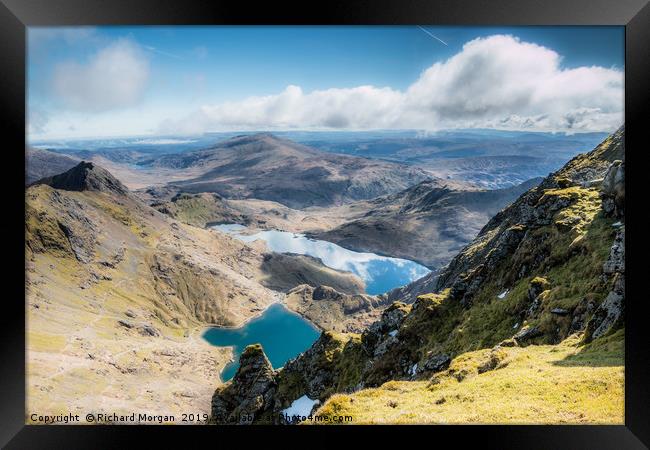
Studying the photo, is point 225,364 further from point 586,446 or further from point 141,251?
point 586,446

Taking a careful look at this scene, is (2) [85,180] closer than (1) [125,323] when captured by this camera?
No

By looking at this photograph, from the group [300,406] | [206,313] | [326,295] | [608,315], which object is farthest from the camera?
[326,295]

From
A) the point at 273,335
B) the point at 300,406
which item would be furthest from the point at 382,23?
the point at 273,335

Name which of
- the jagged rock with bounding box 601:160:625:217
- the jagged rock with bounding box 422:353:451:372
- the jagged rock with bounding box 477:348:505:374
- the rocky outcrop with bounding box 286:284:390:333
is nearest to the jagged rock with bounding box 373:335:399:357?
the jagged rock with bounding box 422:353:451:372

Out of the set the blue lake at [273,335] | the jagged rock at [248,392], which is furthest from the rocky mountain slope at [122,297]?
the jagged rock at [248,392]

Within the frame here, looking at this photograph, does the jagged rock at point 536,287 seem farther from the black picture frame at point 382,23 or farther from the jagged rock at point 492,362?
the black picture frame at point 382,23

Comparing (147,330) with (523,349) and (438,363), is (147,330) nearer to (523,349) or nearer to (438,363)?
(438,363)

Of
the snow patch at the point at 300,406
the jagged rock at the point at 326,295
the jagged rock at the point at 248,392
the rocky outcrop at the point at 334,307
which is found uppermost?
the snow patch at the point at 300,406
